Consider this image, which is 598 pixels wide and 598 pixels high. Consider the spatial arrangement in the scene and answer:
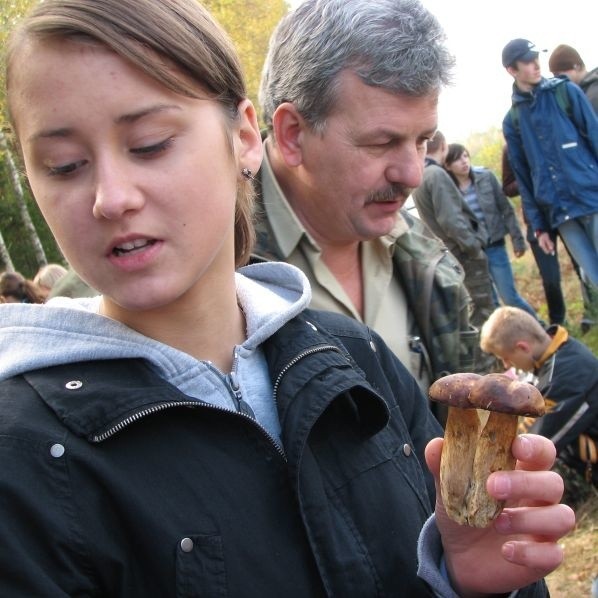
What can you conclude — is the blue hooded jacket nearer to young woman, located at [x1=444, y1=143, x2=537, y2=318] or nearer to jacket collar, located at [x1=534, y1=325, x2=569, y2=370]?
young woman, located at [x1=444, y1=143, x2=537, y2=318]

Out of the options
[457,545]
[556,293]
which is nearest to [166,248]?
[457,545]

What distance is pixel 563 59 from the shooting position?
708cm

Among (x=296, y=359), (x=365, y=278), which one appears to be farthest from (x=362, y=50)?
(x=296, y=359)

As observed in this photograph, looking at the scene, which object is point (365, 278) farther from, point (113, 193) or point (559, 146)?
point (559, 146)

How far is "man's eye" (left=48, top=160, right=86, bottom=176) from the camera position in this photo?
1385 mm

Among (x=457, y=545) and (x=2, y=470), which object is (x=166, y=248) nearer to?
(x=2, y=470)

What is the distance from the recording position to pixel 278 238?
8.64 feet

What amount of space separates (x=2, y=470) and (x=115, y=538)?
0.73 feet

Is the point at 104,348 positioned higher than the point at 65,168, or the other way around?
the point at 65,168

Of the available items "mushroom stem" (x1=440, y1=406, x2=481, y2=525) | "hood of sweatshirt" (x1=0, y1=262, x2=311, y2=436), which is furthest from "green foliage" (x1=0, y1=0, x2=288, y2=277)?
"mushroom stem" (x1=440, y1=406, x2=481, y2=525)

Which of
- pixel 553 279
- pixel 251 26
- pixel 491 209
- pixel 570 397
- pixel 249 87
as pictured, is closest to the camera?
pixel 570 397

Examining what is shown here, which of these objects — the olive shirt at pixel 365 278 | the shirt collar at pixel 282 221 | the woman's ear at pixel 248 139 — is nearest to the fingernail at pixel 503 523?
the woman's ear at pixel 248 139

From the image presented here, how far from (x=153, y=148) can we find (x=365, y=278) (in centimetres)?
152

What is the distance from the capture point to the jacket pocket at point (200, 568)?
4.16 ft
